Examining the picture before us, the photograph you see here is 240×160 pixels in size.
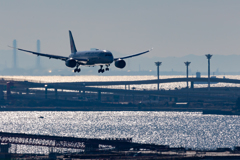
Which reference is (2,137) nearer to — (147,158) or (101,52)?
(147,158)

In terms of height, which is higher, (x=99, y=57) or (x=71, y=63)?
(x=99, y=57)

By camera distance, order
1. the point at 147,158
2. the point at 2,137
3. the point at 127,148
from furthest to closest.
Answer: the point at 2,137 → the point at 127,148 → the point at 147,158

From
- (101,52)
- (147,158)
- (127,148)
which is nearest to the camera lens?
(101,52)

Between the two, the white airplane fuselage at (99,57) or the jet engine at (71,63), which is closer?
the white airplane fuselage at (99,57)

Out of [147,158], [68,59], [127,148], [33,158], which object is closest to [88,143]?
Result: [127,148]

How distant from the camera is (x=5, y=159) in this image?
155000 millimetres

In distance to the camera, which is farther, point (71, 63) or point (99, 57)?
point (71, 63)

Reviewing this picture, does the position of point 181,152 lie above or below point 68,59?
below

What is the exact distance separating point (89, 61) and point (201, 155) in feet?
128

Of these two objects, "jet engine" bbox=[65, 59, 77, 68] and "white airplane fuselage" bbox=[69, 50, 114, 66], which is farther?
"jet engine" bbox=[65, 59, 77, 68]

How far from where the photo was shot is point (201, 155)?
146 meters

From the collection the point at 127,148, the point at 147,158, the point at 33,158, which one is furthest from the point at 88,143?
the point at 147,158

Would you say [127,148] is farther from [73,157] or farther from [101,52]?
[101,52]

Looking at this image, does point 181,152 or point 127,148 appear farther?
point 127,148
